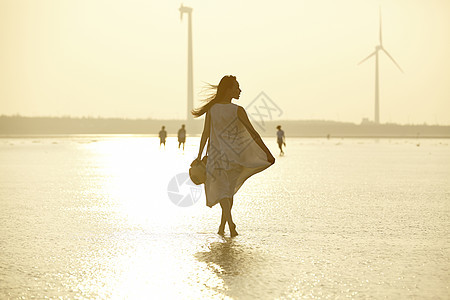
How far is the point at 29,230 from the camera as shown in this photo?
27.6 ft

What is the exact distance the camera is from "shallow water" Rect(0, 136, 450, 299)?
17.7 feet

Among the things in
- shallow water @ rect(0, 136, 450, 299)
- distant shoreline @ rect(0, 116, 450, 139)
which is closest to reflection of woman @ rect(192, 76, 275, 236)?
shallow water @ rect(0, 136, 450, 299)

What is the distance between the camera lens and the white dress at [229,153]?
7.85 m

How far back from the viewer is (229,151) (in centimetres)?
787

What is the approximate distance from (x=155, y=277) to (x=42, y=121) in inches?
7239

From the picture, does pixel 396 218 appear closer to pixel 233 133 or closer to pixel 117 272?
pixel 233 133

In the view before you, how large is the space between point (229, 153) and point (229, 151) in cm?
3

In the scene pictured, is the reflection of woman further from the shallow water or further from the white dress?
the shallow water

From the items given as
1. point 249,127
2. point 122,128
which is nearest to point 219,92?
point 249,127

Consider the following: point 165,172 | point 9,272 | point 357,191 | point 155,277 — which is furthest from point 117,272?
point 165,172

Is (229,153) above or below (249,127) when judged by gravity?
below

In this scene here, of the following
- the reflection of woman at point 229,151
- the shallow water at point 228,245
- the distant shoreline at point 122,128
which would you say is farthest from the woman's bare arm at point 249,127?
the distant shoreline at point 122,128

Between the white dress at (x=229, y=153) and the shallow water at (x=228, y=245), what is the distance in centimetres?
69

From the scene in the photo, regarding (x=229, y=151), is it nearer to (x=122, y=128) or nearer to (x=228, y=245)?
(x=228, y=245)
